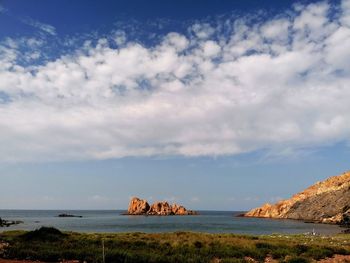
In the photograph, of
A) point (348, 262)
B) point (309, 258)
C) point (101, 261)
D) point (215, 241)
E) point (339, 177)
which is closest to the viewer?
point (101, 261)

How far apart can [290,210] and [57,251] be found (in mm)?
170673

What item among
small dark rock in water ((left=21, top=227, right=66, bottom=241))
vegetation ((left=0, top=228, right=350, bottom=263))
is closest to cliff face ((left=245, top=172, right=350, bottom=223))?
vegetation ((left=0, top=228, right=350, bottom=263))

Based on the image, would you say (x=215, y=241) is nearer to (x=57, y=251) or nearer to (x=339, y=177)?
(x=57, y=251)

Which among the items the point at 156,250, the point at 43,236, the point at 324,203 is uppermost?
the point at 324,203

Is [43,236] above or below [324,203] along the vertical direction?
below

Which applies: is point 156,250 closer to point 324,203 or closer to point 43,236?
point 43,236

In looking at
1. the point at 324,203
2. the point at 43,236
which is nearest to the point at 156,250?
the point at 43,236

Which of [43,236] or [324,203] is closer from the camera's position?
[43,236]

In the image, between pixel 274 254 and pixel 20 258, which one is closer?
pixel 20 258

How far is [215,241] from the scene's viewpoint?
1746 inches

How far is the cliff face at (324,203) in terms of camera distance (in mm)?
150250

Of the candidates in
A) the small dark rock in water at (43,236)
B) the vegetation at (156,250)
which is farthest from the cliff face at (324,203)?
the small dark rock in water at (43,236)

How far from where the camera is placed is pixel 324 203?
165 m

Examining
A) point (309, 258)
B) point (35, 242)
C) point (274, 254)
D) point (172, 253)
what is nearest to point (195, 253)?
point (172, 253)
